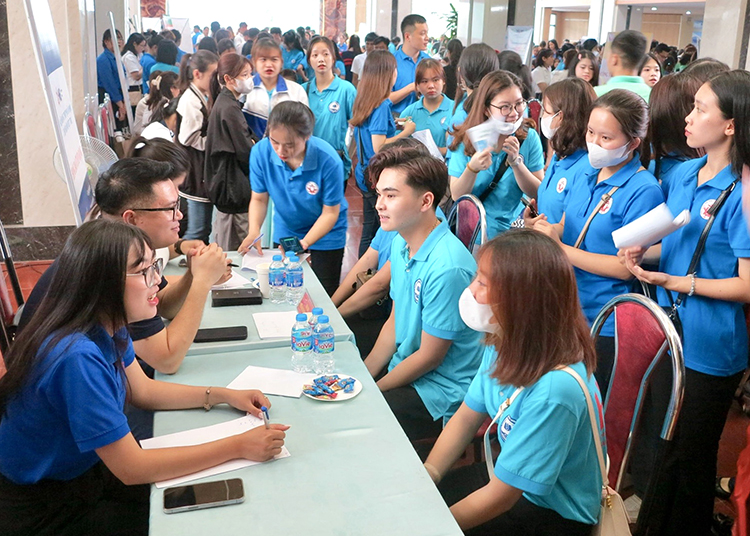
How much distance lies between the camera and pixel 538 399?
58.9 inches

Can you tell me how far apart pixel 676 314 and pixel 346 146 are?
327cm

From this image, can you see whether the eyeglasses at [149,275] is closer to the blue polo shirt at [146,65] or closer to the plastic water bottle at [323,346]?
the plastic water bottle at [323,346]

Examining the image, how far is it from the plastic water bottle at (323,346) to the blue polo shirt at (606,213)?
0.91 metres

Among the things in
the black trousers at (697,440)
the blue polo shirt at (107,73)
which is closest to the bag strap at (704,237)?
the black trousers at (697,440)

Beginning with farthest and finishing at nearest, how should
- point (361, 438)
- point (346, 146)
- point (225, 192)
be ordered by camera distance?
point (346, 146) < point (225, 192) < point (361, 438)

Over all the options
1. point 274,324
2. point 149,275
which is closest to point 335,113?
point 274,324

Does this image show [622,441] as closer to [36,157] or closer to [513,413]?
[513,413]

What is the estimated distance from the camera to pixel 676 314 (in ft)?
7.16

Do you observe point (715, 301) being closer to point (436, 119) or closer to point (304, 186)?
point (304, 186)

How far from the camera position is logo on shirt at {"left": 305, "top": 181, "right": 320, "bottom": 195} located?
3.36 m

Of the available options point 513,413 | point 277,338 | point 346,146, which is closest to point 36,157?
point 346,146

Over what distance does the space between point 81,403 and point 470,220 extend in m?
1.82

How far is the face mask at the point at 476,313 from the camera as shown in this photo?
66.0 inches

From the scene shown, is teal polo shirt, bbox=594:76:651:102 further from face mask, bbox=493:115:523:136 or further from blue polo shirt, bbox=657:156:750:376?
blue polo shirt, bbox=657:156:750:376
